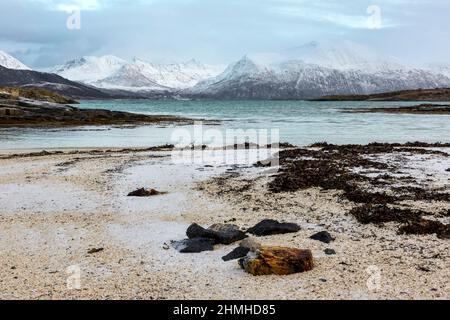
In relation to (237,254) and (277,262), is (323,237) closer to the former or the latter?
(237,254)

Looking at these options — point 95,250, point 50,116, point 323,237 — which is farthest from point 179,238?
point 50,116

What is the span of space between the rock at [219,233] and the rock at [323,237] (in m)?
1.93

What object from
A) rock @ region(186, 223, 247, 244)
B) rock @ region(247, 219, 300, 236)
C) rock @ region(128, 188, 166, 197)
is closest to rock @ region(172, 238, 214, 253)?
rock @ region(186, 223, 247, 244)

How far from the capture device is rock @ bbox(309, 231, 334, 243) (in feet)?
44.7

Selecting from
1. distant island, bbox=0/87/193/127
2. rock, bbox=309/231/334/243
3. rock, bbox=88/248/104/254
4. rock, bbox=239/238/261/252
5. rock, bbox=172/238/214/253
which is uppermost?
distant island, bbox=0/87/193/127

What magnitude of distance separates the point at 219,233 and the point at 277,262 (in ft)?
9.50

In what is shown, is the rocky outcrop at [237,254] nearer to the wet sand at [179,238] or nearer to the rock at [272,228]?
the wet sand at [179,238]

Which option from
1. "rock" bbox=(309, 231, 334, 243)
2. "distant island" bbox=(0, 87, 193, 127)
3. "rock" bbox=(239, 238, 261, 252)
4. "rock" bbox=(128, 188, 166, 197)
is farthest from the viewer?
"distant island" bbox=(0, 87, 193, 127)

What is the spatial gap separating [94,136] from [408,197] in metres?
42.4

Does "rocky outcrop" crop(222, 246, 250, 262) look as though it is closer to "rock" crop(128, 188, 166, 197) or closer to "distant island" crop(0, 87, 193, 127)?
"rock" crop(128, 188, 166, 197)

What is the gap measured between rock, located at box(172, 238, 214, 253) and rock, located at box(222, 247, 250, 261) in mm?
869

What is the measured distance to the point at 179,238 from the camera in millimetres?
14570

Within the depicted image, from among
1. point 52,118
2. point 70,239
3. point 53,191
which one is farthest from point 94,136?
point 70,239
